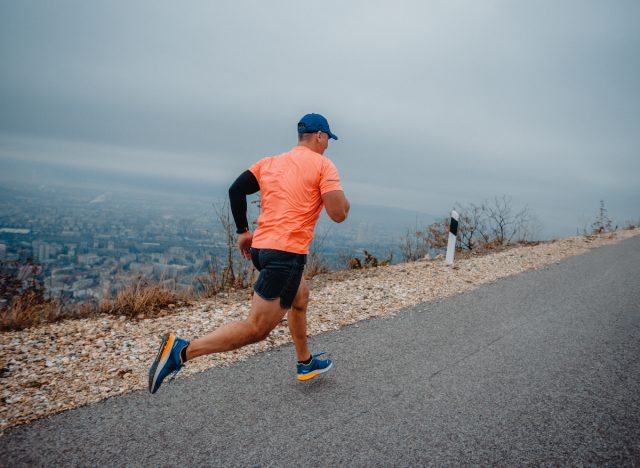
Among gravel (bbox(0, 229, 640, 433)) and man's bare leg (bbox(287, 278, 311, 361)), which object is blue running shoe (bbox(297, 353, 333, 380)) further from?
gravel (bbox(0, 229, 640, 433))

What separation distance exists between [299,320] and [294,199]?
3.15 feet

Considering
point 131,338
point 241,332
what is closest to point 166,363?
point 241,332

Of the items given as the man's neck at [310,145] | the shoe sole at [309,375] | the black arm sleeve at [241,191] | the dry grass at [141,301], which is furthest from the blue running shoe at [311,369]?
the dry grass at [141,301]

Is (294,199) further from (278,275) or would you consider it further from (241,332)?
(241,332)

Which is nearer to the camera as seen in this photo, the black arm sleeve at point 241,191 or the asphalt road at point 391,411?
the asphalt road at point 391,411

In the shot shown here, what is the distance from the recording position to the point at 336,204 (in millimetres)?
2422

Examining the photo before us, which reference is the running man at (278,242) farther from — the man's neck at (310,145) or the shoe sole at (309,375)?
the shoe sole at (309,375)

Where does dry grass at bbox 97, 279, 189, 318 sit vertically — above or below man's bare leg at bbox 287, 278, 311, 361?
below

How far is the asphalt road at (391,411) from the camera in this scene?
1.97m

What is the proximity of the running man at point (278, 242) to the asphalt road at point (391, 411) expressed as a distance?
0.39 meters

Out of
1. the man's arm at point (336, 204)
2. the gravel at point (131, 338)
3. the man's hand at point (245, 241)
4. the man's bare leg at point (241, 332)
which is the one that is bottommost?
the gravel at point (131, 338)

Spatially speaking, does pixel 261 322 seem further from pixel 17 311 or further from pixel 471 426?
pixel 17 311

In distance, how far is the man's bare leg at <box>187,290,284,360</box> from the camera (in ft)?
7.85

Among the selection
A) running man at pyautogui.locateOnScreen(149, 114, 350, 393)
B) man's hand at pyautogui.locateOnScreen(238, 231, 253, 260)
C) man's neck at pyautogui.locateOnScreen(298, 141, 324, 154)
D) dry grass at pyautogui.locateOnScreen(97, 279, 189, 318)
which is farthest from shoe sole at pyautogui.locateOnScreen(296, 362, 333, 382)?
dry grass at pyautogui.locateOnScreen(97, 279, 189, 318)
